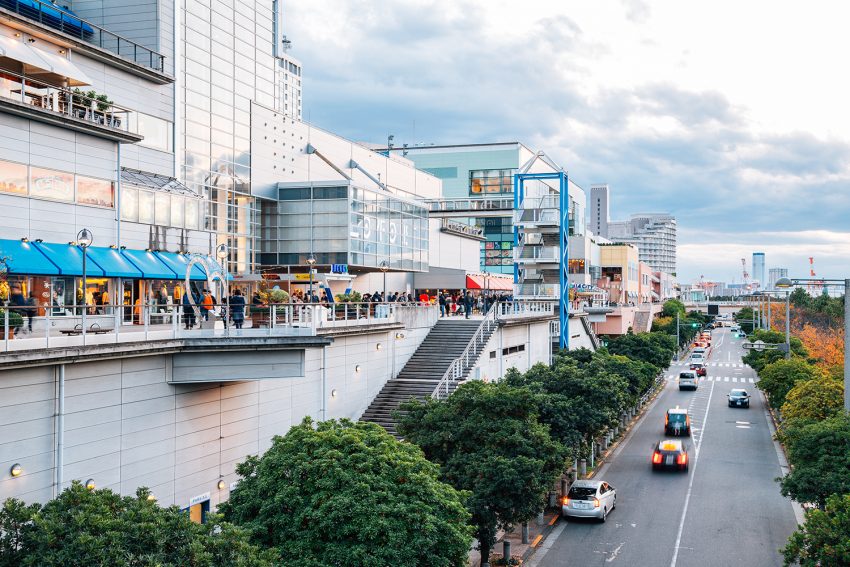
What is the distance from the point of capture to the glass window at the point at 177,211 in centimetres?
3641

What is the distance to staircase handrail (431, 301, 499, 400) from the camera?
1308 inches

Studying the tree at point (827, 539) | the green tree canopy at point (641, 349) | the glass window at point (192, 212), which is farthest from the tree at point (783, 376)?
the glass window at point (192, 212)

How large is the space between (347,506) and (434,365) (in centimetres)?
2186

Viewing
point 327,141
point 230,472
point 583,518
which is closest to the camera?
point 230,472

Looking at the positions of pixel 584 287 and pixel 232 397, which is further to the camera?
pixel 584 287

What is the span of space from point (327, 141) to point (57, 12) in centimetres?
2555

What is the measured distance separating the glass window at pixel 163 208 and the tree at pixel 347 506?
21.3m

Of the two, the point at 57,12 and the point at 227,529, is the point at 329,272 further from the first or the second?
the point at 227,529

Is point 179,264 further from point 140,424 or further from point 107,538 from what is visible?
point 107,538

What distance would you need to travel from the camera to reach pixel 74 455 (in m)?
16.9

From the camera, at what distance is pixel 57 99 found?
25781 millimetres

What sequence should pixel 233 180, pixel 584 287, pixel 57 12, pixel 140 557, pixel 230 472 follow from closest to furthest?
pixel 140 557
pixel 230 472
pixel 57 12
pixel 233 180
pixel 584 287

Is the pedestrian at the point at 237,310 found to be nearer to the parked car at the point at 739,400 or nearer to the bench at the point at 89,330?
the bench at the point at 89,330

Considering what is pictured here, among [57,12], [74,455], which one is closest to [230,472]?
[74,455]
